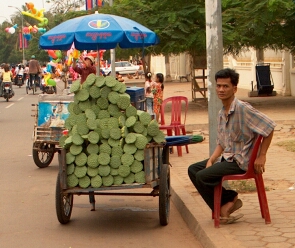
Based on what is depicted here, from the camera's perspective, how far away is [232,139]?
22.4 ft

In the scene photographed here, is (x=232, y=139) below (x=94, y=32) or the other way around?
below

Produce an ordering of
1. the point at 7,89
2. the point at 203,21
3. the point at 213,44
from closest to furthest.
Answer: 1. the point at 213,44
2. the point at 203,21
3. the point at 7,89

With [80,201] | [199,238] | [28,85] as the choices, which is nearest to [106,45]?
[80,201]

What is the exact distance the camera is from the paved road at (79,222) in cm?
706

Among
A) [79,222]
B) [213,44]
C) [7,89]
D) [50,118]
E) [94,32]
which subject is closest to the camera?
[79,222]

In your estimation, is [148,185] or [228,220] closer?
[228,220]

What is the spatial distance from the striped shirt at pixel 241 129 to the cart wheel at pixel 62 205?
5.91 feet

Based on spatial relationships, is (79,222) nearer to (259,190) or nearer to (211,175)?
(211,175)

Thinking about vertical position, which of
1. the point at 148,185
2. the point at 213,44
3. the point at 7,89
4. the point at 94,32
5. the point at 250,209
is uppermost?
the point at 94,32

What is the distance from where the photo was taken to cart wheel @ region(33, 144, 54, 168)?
40.0 feet

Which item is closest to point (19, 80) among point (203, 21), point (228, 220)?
point (203, 21)

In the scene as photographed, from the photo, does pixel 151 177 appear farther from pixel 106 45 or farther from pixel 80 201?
pixel 106 45

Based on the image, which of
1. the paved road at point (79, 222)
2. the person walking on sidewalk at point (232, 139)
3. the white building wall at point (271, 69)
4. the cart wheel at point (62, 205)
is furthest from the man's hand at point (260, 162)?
the white building wall at point (271, 69)

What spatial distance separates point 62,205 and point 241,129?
2.14 metres
